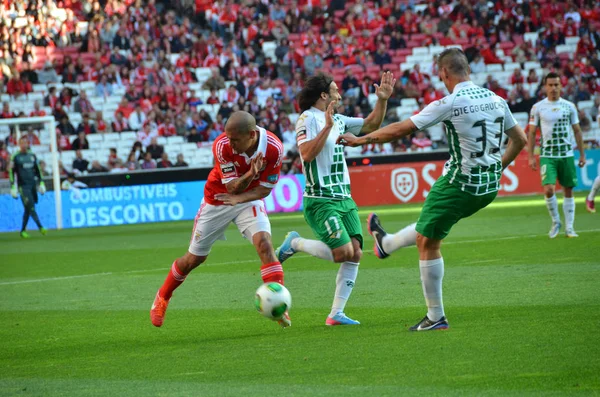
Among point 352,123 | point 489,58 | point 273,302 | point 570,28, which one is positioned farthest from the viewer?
point 570,28

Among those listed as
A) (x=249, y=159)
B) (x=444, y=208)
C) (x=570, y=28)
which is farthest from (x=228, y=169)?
(x=570, y=28)

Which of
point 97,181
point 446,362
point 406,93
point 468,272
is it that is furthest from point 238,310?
point 406,93

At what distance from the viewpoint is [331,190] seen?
865 cm

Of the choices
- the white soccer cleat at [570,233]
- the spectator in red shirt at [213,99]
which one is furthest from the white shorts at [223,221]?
the spectator in red shirt at [213,99]

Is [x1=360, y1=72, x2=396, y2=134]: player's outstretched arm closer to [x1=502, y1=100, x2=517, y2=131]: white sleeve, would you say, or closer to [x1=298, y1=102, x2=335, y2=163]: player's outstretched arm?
[x1=298, y1=102, x2=335, y2=163]: player's outstretched arm

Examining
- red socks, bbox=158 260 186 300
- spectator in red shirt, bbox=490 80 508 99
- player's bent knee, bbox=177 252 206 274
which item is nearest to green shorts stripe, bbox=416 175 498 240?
player's bent knee, bbox=177 252 206 274

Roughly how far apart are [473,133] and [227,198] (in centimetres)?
223

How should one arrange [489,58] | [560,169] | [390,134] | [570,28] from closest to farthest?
[390,134]
[560,169]
[489,58]
[570,28]

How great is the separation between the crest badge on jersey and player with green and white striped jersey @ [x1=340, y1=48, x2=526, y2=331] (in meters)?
20.5

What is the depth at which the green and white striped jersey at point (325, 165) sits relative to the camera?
847 cm

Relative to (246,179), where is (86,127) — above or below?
below

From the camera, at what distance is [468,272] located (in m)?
11.7

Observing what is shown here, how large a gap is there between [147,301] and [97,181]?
54.6 feet

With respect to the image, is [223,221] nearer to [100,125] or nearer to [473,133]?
[473,133]
